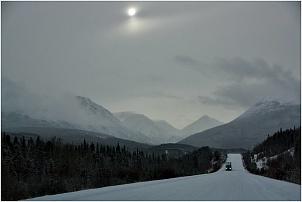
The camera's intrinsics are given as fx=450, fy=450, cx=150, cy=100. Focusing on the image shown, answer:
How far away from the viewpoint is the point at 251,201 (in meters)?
18.5

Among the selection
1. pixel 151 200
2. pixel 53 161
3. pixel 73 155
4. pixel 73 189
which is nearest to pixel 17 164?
pixel 53 161

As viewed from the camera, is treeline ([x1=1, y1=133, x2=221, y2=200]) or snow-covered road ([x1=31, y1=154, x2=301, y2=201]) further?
treeline ([x1=1, y1=133, x2=221, y2=200])

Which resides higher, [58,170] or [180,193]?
[58,170]

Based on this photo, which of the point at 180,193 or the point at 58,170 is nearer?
the point at 180,193

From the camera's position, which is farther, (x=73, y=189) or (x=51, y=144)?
(x=51, y=144)

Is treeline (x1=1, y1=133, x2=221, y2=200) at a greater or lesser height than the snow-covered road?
greater

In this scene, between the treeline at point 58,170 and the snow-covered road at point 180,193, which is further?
the treeline at point 58,170

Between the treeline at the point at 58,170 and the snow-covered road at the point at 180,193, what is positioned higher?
the treeline at the point at 58,170

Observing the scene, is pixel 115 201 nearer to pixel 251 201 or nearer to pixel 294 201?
pixel 251 201

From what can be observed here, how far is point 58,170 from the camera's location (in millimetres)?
71438

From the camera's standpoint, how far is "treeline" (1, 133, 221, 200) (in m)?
22.2

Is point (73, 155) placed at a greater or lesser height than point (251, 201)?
greater

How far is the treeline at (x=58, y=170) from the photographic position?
22.2m

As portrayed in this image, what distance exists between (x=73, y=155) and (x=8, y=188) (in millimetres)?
66300
